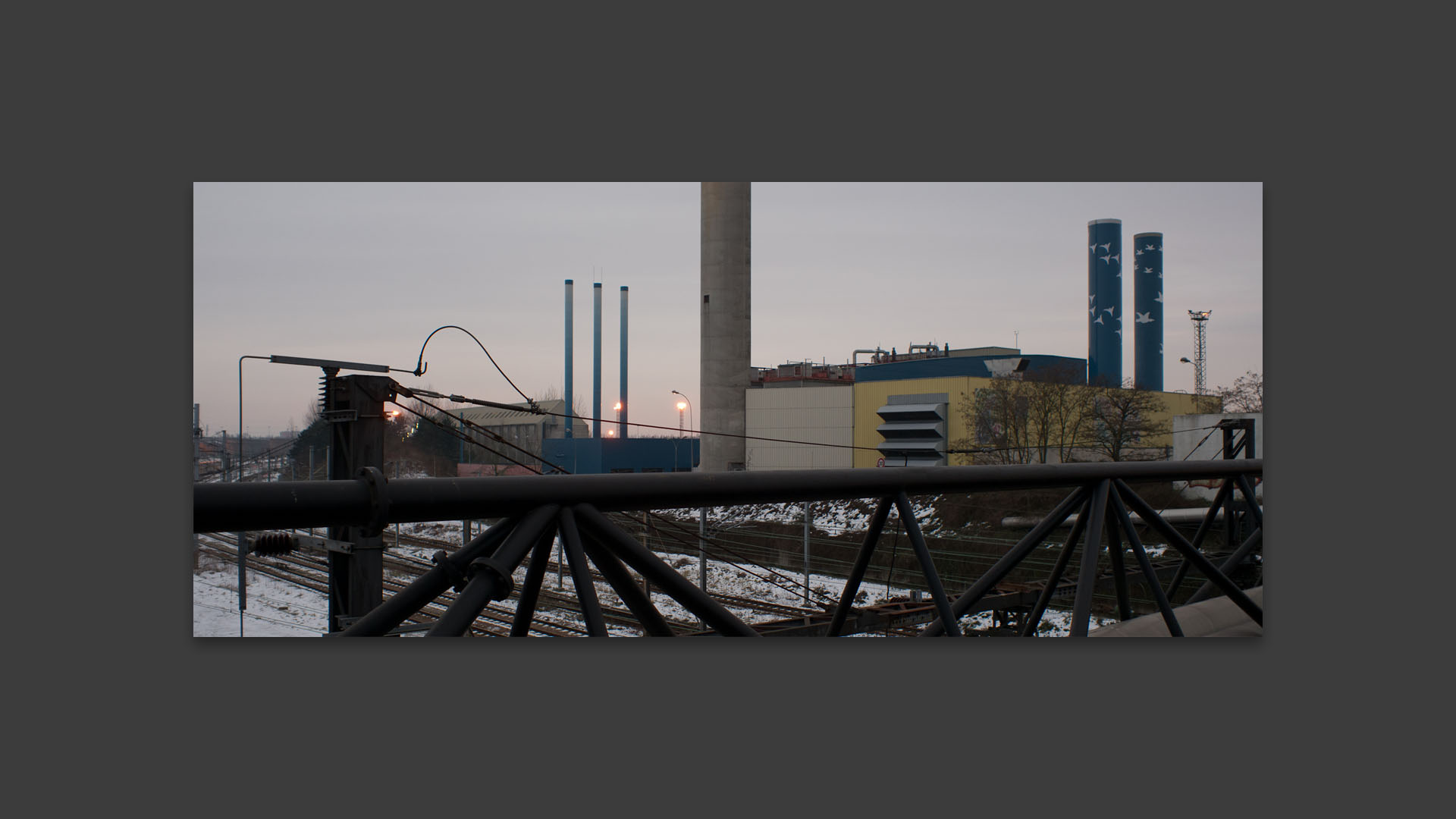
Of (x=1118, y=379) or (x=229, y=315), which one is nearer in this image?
(x=229, y=315)

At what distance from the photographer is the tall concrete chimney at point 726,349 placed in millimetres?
19297

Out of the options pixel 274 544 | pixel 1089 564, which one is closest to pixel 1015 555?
pixel 1089 564

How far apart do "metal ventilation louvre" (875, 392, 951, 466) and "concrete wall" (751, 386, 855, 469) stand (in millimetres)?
1014

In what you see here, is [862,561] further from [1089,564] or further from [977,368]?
[977,368]

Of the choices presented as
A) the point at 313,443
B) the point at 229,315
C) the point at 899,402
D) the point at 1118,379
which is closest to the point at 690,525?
the point at 899,402

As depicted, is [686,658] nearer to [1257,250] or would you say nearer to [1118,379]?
[1257,250]

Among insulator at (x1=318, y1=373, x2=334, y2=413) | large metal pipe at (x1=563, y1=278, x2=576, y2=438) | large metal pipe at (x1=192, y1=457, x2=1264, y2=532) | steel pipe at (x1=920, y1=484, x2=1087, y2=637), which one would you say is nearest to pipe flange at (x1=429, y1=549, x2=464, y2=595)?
large metal pipe at (x1=192, y1=457, x2=1264, y2=532)

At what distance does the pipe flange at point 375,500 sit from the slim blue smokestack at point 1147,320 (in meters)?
18.6

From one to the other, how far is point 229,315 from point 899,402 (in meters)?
16.8

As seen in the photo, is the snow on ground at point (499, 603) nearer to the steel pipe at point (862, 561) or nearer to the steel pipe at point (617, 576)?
the steel pipe at point (862, 561)

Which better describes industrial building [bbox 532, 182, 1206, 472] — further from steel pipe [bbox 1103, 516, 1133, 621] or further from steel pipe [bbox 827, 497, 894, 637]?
steel pipe [bbox 827, 497, 894, 637]

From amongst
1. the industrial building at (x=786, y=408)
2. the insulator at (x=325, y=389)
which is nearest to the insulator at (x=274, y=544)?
the insulator at (x=325, y=389)

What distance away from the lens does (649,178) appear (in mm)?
4340

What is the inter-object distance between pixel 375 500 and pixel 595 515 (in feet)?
2.16
